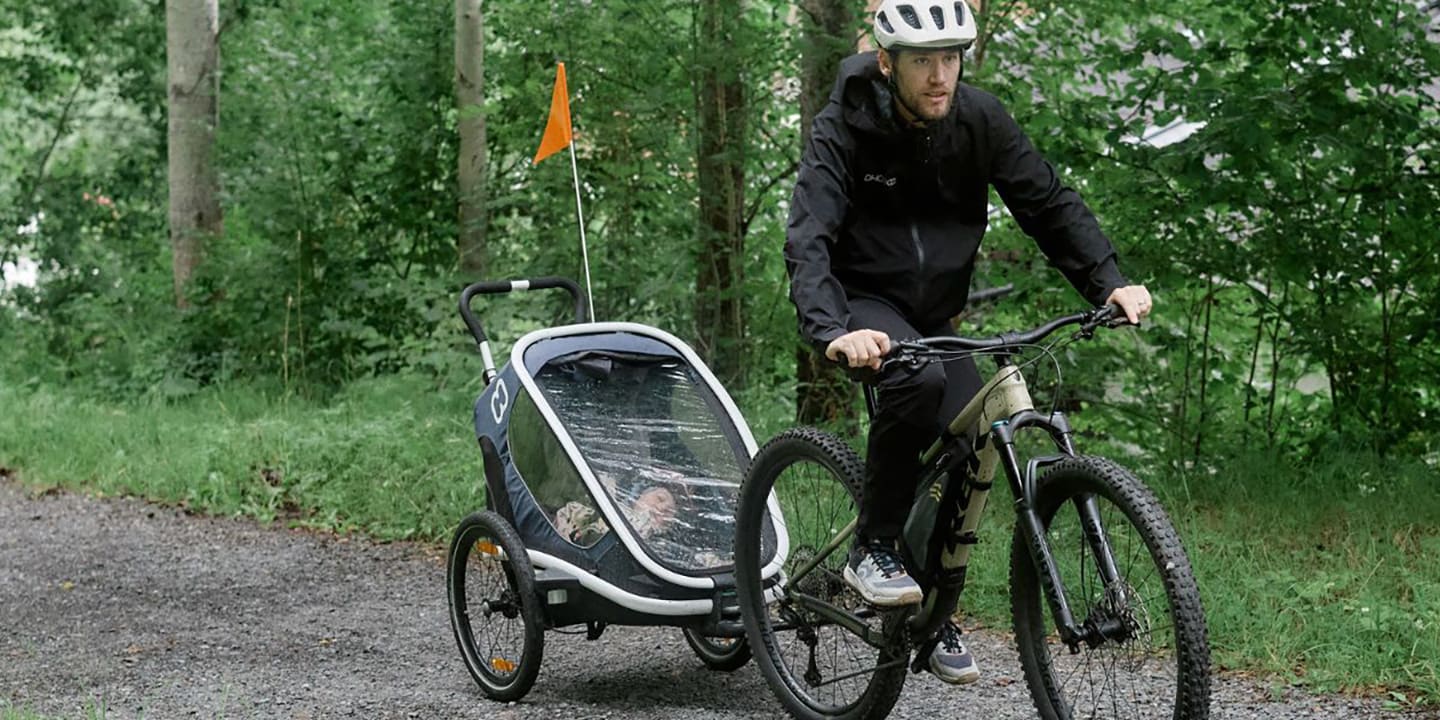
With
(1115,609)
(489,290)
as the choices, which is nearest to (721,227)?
(489,290)

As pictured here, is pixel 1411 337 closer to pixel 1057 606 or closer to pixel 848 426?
pixel 848 426

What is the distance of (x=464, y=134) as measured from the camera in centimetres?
1243

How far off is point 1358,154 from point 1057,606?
4136 millimetres

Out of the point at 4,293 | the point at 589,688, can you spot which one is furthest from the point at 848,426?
the point at 4,293

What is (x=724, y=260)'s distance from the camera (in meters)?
10.6

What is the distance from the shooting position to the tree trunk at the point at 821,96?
8.87 metres

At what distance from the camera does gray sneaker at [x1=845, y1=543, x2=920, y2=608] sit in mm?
4477

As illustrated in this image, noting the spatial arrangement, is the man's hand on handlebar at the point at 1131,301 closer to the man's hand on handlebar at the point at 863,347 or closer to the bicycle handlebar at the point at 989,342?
the bicycle handlebar at the point at 989,342

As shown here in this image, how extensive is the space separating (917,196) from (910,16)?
A: 0.50 m

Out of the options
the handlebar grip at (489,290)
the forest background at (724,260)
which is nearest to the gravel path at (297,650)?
the forest background at (724,260)

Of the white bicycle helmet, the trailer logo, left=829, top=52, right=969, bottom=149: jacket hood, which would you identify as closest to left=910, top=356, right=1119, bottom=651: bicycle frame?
left=829, top=52, right=969, bottom=149: jacket hood

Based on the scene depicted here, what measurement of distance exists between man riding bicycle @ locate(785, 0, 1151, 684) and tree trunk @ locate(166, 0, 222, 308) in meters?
10.4

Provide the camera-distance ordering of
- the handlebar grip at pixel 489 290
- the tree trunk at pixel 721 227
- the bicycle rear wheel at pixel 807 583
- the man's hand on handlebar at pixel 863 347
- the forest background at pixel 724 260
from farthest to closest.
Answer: the tree trunk at pixel 721 227 < the forest background at pixel 724 260 < the handlebar grip at pixel 489 290 < the bicycle rear wheel at pixel 807 583 < the man's hand on handlebar at pixel 863 347

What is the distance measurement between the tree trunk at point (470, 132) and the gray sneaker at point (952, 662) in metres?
7.44
